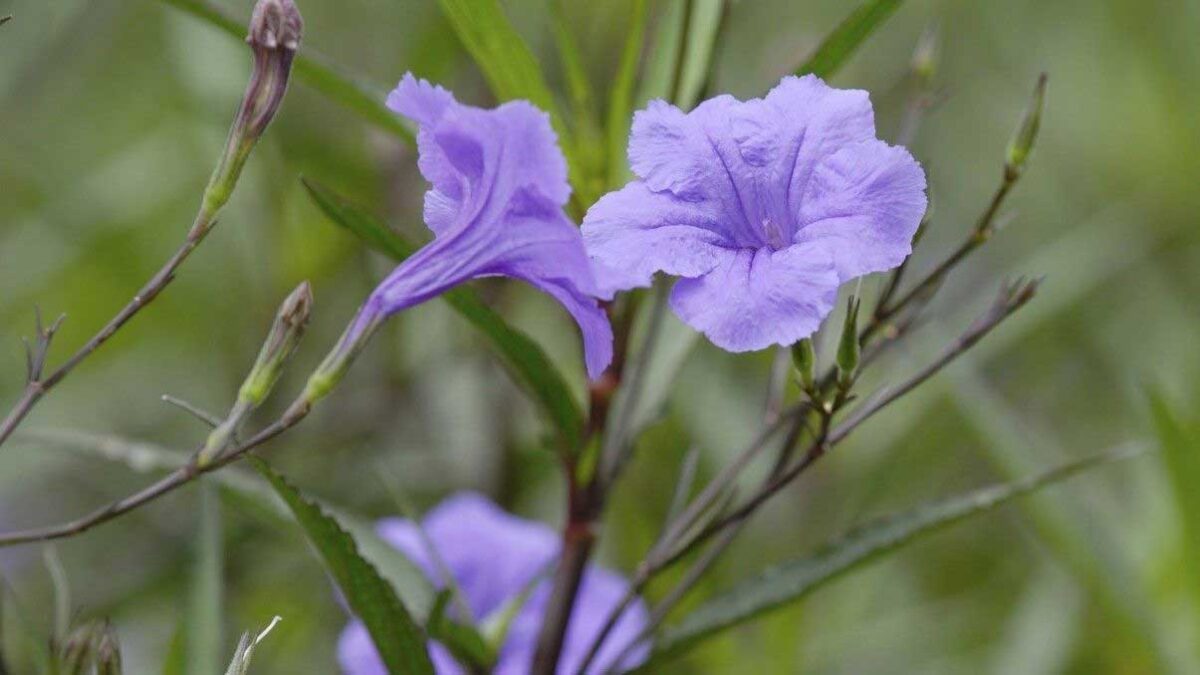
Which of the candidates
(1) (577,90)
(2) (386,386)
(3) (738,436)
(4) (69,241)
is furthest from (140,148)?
(1) (577,90)

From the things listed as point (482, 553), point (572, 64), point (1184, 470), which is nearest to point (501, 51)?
point (572, 64)

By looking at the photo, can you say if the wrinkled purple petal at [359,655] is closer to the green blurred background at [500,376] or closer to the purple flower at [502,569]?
the purple flower at [502,569]

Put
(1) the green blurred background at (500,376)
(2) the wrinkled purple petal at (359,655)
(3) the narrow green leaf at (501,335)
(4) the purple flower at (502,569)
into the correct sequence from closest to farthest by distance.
Answer: (3) the narrow green leaf at (501,335) → (2) the wrinkled purple petal at (359,655) → (4) the purple flower at (502,569) → (1) the green blurred background at (500,376)

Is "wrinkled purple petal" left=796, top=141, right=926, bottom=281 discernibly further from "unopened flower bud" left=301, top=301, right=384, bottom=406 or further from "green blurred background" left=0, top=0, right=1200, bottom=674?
"green blurred background" left=0, top=0, right=1200, bottom=674

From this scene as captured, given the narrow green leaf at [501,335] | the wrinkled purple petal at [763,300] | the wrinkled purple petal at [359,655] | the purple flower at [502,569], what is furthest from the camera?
the purple flower at [502,569]

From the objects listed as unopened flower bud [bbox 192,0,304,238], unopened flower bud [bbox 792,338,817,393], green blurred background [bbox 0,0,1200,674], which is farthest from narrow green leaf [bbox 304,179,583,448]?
green blurred background [bbox 0,0,1200,674]

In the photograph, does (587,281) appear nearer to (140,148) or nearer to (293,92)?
(293,92)

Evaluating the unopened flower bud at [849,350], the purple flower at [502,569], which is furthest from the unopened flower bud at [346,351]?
the purple flower at [502,569]
